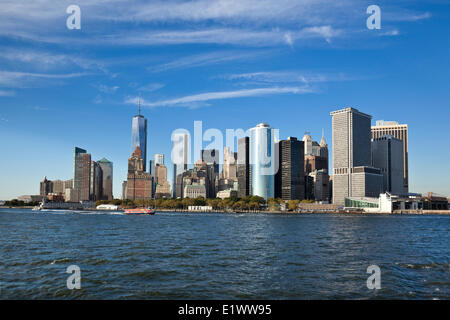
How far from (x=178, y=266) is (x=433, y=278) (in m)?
22.5

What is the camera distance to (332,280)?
3139 centimetres

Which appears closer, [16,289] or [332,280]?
[16,289]

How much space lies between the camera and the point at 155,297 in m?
26.5

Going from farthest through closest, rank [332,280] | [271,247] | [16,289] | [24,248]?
[271,247]
[24,248]
[332,280]
[16,289]

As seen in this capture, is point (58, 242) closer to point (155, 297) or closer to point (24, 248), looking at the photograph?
point (24, 248)

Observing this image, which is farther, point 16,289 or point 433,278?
point 433,278
